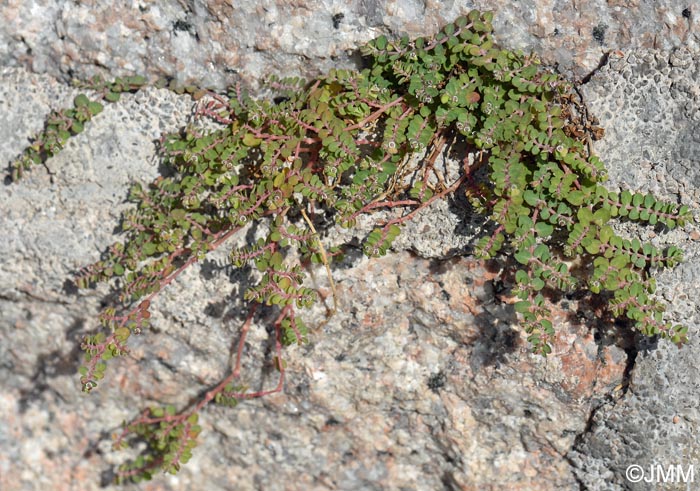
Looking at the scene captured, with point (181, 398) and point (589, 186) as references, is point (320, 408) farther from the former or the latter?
point (589, 186)

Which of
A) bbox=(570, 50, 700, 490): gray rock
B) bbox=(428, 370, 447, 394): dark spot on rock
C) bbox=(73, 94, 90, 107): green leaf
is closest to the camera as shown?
bbox=(570, 50, 700, 490): gray rock

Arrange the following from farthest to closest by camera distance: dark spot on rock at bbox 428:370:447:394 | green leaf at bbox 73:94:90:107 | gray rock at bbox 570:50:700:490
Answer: dark spot on rock at bbox 428:370:447:394 → green leaf at bbox 73:94:90:107 → gray rock at bbox 570:50:700:490

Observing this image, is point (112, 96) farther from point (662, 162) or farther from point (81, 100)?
point (662, 162)

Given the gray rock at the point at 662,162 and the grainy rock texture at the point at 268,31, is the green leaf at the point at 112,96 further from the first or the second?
the gray rock at the point at 662,162

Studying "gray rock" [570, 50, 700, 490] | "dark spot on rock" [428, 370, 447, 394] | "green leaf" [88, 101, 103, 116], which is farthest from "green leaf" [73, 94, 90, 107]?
"gray rock" [570, 50, 700, 490]

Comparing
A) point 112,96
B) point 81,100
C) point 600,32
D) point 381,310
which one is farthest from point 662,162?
point 81,100

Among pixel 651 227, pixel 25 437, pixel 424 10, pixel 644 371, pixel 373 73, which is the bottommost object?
Answer: pixel 25 437

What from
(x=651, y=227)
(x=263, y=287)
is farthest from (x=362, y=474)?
(x=651, y=227)

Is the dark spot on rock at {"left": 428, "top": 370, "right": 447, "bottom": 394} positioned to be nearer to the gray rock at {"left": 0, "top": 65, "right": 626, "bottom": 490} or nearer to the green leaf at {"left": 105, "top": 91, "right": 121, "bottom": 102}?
the gray rock at {"left": 0, "top": 65, "right": 626, "bottom": 490}
